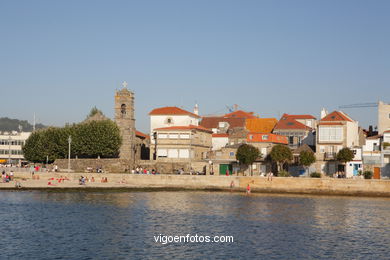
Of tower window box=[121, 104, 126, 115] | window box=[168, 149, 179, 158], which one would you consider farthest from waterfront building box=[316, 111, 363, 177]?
tower window box=[121, 104, 126, 115]

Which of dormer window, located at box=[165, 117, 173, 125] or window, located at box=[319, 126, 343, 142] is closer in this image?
window, located at box=[319, 126, 343, 142]

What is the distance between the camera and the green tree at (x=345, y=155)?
271ft

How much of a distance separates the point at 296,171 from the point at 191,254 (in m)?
52.6

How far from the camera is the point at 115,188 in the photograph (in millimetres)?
77812

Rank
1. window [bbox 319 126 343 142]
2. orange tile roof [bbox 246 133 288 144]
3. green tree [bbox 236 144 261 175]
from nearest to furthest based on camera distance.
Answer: green tree [bbox 236 144 261 175] < window [bbox 319 126 343 142] < orange tile roof [bbox 246 133 288 144]

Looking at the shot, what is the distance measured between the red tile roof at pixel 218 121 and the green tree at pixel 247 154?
2651 cm

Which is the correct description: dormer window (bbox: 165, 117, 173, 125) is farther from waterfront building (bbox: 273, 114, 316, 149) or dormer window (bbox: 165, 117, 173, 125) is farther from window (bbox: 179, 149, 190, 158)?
waterfront building (bbox: 273, 114, 316, 149)

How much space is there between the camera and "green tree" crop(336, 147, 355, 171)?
82750 millimetres

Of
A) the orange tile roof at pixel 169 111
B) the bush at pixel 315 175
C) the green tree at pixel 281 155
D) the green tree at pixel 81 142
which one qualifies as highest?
the orange tile roof at pixel 169 111

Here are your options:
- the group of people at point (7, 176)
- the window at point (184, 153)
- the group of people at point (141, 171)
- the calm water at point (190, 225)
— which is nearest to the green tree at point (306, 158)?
the calm water at point (190, 225)

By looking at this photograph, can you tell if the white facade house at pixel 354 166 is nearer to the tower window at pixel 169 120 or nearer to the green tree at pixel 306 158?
the green tree at pixel 306 158

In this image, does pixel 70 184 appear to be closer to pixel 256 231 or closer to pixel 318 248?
pixel 256 231

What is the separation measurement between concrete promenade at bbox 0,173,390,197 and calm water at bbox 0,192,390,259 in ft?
9.89

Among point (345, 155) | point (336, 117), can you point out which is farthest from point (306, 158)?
point (336, 117)
